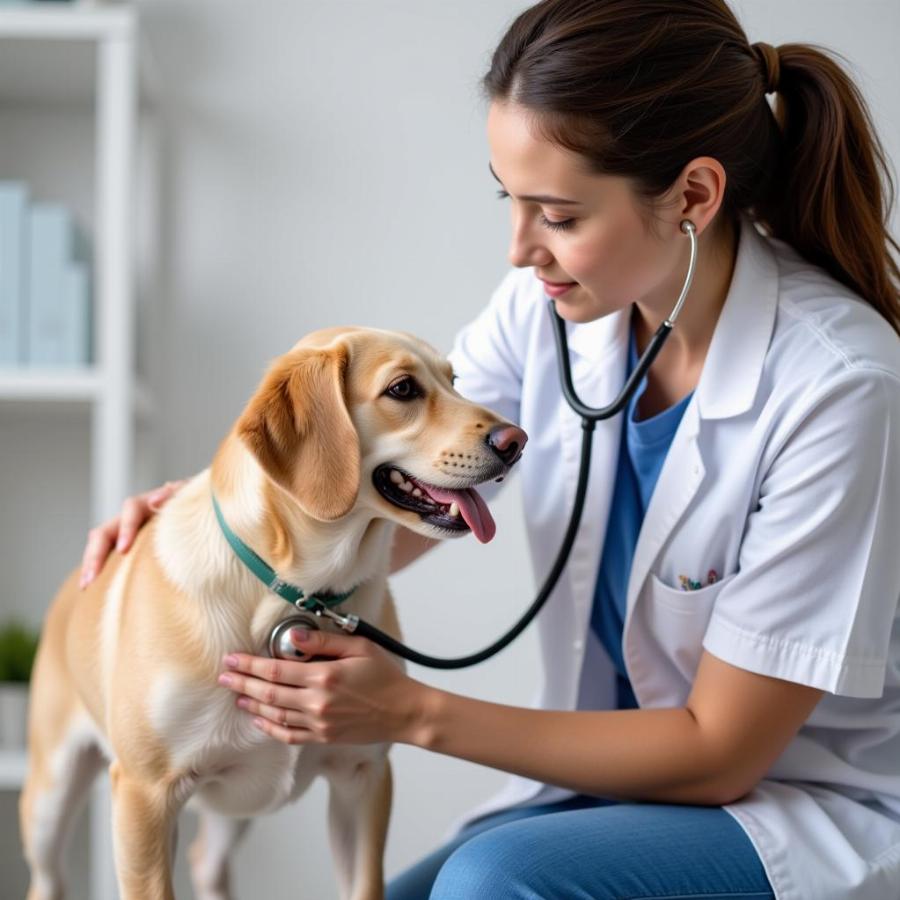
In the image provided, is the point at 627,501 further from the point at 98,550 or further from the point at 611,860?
the point at 98,550

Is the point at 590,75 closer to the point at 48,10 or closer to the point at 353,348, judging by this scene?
the point at 353,348

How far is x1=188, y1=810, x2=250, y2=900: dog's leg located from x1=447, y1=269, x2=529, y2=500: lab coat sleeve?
2.03ft

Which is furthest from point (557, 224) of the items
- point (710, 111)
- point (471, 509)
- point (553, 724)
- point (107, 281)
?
point (107, 281)

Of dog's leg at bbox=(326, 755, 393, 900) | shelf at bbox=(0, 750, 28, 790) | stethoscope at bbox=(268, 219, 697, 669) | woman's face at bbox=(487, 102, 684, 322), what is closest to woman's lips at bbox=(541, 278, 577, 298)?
woman's face at bbox=(487, 102, 684, 322)

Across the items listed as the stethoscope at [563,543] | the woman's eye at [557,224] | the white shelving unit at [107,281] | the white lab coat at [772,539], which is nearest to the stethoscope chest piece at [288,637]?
the stethoscope at [563,543]

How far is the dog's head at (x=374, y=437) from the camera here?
1.10 metres

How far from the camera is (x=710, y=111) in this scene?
47.2 inches

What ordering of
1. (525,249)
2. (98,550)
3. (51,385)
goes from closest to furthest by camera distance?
(525,249), (98,550), (51,385)

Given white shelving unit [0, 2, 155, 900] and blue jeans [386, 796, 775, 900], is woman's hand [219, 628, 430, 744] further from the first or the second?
white shelving unit [0, 2, 155, 900]

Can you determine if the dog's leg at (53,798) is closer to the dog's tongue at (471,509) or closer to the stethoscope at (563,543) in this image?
the stethoscope at (563,543)

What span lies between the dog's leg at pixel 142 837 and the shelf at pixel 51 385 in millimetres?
828

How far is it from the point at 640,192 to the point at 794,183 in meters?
0.25

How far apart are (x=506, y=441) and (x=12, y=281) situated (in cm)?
112

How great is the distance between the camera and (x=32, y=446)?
2.15 metres
